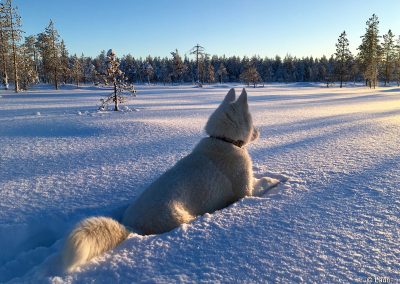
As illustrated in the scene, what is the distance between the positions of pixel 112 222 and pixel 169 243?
0.57 m

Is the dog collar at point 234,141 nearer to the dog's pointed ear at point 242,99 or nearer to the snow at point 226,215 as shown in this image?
the dog's pointed ear at point 242,99

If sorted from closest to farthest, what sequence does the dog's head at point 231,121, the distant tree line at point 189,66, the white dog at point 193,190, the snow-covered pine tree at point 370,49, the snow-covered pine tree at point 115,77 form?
the white dog at point 193,190 → the dog's head at point 231,121 → the snow-covered pine tree at point 115,77 → the distant tree line at point 189,66 → the snow-covered pine tree at point 370,49

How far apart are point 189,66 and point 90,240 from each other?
114 m

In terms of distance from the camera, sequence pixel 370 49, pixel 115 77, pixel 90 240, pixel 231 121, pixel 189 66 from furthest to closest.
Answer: pixel 189 66
pixel 370 49
pixel 115 77
pixel 231 121
pixel 90 240

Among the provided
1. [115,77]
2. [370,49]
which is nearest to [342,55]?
[370,49]

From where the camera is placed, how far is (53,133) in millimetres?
9133

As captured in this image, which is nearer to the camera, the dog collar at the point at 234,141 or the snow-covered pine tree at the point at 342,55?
the dog collar at the point at 234,141

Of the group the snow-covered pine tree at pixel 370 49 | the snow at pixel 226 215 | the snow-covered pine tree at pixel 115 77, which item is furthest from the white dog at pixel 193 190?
the snow-covered pine tree at pixel 370 49

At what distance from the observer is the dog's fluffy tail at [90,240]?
2.38m

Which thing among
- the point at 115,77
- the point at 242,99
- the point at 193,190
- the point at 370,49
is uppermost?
the point at 370,49

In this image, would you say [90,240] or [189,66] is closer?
[90,240]

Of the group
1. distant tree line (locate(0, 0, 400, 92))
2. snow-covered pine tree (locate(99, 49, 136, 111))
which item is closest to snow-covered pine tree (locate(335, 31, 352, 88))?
distant tree line (locate(0, 0, 400, 92))

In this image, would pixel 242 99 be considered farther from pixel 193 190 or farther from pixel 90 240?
pixel 90 240

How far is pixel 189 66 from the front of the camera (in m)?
113
